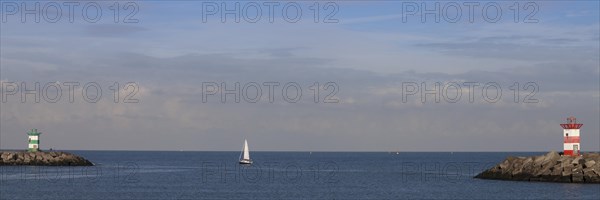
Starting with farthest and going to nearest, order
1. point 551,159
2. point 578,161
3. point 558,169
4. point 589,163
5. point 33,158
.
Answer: point 33,158 < point 551,159 < point 558,169 < point 578,161 < point 589,163

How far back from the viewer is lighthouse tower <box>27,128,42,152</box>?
141 meters

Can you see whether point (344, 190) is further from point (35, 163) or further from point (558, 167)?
point (35, 163)

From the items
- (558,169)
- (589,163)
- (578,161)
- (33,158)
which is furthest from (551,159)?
(33,158)

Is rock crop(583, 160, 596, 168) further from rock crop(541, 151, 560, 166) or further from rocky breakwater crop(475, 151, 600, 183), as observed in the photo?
rock crop(541, 151, 560, 166)

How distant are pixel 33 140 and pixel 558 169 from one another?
9146cm

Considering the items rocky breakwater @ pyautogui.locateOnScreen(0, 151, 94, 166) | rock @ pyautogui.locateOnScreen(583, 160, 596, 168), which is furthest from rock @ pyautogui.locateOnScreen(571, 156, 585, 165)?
rocky breakwater @ pyautogui.locateOnScreen(0, 151, 94, 166)

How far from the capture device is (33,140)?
470 ft

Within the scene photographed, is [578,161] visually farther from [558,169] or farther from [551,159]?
[551,159]

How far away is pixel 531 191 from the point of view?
7600 centimetres

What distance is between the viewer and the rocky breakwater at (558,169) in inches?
3209

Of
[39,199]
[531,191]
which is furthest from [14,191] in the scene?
[531,191]

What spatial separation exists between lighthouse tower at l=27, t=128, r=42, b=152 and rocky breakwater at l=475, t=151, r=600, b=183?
81875mm

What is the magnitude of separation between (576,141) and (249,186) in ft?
110

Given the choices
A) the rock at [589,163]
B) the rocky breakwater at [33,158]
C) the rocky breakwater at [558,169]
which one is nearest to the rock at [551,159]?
the rocky breakwater at [558,169]
